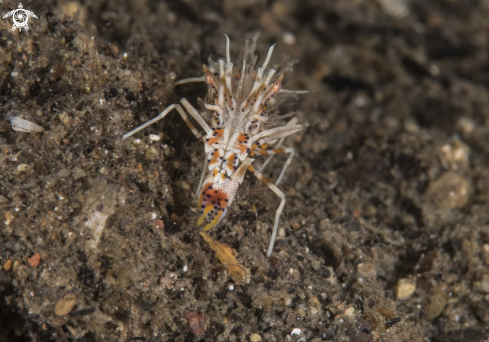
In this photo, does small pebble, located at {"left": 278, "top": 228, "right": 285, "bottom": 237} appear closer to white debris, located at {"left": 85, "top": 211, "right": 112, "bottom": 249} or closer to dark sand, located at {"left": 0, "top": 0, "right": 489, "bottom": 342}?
dark sand, located at {"left": 0, "top": 0, "right": 489, "bottom": 342}

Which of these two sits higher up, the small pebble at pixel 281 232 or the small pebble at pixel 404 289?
the small pebble at pixel 281 232

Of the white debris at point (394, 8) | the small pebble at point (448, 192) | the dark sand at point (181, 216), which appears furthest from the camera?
the white debris at point (394, 8)

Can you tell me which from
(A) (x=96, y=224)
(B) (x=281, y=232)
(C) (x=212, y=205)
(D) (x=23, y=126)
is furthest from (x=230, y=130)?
(D) (x=23, y=126)

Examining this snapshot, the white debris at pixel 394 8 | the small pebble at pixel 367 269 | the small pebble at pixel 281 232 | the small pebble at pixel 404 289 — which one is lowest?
the small pebble at pixel 404 289

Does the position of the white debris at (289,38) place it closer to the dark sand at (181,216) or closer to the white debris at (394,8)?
the dark sand at (181,216)

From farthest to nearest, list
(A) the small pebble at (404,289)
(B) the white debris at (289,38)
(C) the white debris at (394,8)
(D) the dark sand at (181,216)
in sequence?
1. (C) the white debris at (394,8)
2. (B) the white debris at (289,38)
3. (A) the small pebble at (404,289)
4. (D) the dark sand at (181,216)

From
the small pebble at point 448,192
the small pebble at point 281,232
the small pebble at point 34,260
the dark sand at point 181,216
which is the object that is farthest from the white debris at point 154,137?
the small pebble at point 448,192

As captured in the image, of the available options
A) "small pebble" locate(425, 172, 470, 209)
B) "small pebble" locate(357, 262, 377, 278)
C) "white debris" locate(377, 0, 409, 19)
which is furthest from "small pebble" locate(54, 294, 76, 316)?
"white debris" locate(377, 0, 409, 19)
